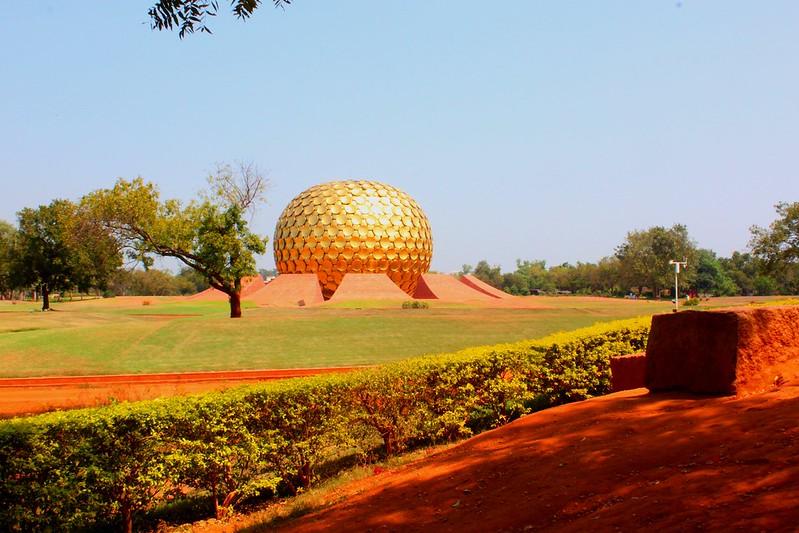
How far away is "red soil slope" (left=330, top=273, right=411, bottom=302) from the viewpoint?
117ft

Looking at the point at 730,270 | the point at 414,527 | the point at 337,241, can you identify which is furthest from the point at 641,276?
the point at 414,527

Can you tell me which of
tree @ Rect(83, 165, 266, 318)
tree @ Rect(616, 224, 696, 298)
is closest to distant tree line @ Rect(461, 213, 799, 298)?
tree @ Rect(616, 224, 696, 298)

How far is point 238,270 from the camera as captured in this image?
22953 mm

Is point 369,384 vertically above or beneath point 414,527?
above

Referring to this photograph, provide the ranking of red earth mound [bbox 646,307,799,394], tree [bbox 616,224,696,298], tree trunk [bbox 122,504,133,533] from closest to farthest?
red earth mound [bbox 646,307,799,394] → tree trunk [bbox 122,504,133,533] → tree [bbox 616,224,696,298]

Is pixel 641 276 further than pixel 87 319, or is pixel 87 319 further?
pixel 641 276

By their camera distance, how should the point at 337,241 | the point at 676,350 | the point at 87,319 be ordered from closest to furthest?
1. the point at 676,350
2. the point at 87,319
3. the point at 337,241

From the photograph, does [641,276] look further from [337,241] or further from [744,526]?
[744,526]

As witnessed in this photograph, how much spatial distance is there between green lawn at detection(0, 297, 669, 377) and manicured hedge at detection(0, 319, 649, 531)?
265 inches

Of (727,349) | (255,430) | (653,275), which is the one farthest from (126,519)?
(653,275)

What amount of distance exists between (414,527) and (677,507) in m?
1.87

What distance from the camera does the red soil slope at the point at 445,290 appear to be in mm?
41000

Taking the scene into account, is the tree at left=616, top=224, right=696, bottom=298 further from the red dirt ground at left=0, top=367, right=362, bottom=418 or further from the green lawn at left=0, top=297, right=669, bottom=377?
the red dirt ground at left=0, top=367, right=362, bottom=418

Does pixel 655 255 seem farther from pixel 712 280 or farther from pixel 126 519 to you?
pixel 126 519
